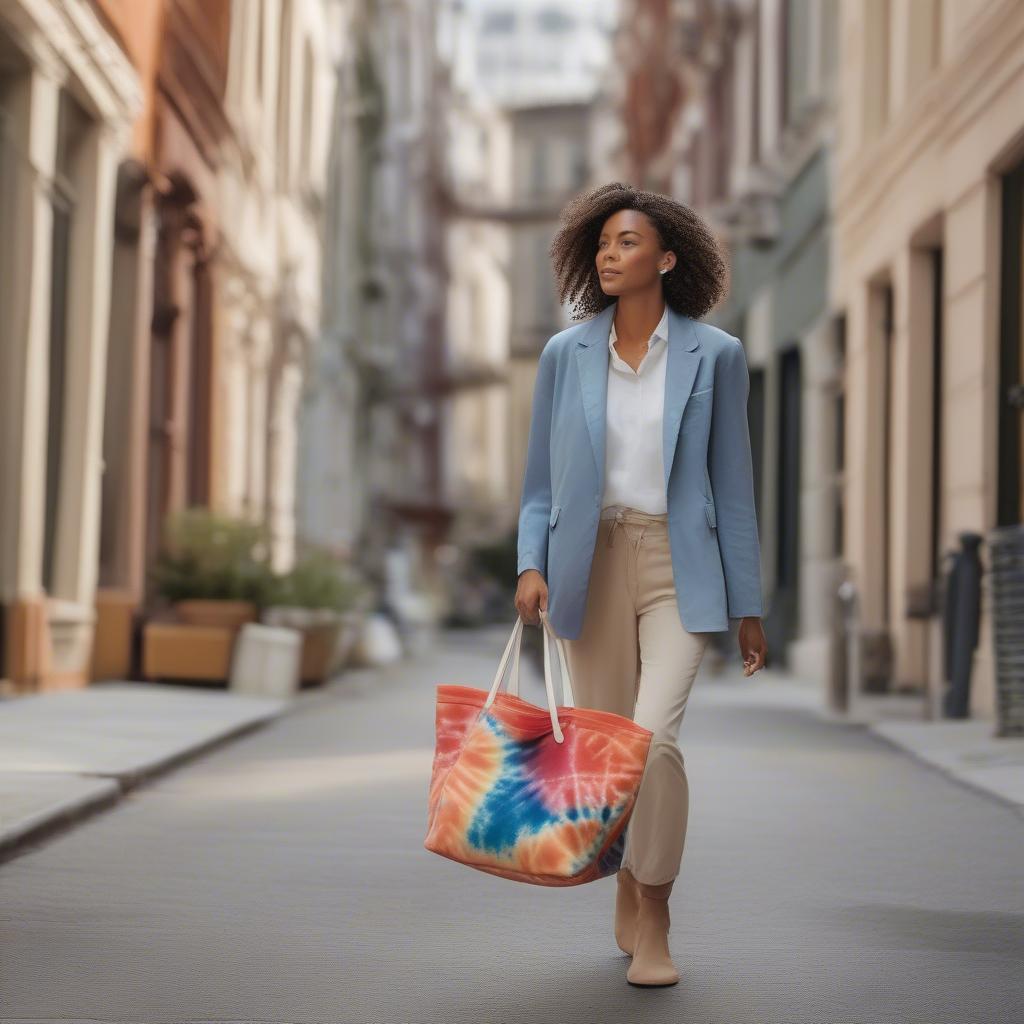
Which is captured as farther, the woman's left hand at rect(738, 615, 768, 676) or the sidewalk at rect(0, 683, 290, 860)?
the sidewalk at rect(0, 683, 290, 860)

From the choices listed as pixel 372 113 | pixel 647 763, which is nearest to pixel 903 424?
pixel 647 763

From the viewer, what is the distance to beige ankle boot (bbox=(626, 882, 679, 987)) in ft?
16.5

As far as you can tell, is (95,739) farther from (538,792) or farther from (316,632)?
(316,632)

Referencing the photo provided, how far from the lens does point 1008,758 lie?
408 inches

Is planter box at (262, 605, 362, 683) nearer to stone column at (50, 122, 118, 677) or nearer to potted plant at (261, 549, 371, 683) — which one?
potted plant at (261, 549, 371, 683)

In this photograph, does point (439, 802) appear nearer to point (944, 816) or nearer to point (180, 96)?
point (944, 816)

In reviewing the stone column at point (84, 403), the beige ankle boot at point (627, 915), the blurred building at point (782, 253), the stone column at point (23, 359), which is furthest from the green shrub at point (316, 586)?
the beige ankle boot at point (627, 915)

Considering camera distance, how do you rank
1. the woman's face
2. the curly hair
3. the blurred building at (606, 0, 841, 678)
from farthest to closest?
the blurred building at (606, 0, 841, 678) → the curly hair → the woman's face

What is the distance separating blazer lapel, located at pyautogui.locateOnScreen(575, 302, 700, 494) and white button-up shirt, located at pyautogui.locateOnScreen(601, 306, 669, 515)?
0.03 meters

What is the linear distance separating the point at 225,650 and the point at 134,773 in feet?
24.3

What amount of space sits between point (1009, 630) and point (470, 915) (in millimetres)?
6012

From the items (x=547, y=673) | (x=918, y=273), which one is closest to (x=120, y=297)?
(x=918, y=273)

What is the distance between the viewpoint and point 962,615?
12.7m

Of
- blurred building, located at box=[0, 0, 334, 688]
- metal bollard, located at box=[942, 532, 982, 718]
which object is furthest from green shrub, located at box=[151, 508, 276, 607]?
metal bollard, located at box=[942, 532, 982, 718]
